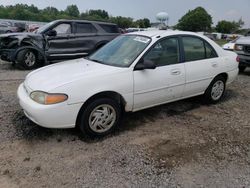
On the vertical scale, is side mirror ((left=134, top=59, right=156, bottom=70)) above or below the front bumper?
above

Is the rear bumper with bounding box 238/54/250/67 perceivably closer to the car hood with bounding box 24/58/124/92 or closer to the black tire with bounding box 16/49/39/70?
the car hood with bounding box 24/58/124/92

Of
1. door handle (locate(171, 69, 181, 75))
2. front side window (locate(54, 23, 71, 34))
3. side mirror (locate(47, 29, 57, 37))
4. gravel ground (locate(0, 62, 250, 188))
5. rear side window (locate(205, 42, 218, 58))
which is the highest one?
front side window (locate(54, 23, 71, 34))

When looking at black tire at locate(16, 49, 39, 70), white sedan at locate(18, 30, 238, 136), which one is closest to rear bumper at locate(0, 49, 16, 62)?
black tire at locate(16, 49, 39, 70)

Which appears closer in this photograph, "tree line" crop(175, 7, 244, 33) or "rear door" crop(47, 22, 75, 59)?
"rear door" crop(47, 22, 75, 59)

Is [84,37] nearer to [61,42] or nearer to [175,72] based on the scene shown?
[61,42]

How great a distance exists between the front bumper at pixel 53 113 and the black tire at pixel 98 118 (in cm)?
14

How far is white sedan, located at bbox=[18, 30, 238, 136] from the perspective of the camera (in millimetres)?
3740

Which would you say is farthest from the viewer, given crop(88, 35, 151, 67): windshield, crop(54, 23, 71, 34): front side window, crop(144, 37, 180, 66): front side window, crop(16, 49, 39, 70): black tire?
crop(54, 23, 71, 34): front side window

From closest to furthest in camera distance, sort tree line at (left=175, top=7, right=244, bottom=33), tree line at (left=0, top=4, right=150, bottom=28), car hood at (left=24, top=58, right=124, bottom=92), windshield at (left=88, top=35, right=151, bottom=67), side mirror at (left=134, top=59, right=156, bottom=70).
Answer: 1. car hood at (left=24, top=58, right=124, bottom=92)
2. side mirror at (left=134, top=59, right=156, bottom=70)
3. windshield at (left=88, top=35, right=151, bottom=67)
4. tree line at (left=0, top=4, right=150, bottom=28)
5. tree line at (left=175, top=7, right=244, bottom=33)

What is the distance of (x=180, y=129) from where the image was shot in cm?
455

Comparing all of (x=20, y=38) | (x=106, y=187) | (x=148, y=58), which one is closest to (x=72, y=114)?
(x=106, y=187)

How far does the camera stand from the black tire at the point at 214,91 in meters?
5.58

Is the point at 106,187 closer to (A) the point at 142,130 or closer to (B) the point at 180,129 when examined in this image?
(A) the point at 142,130

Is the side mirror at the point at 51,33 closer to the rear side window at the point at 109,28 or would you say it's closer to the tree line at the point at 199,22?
the rear side window at the point at 109,28
